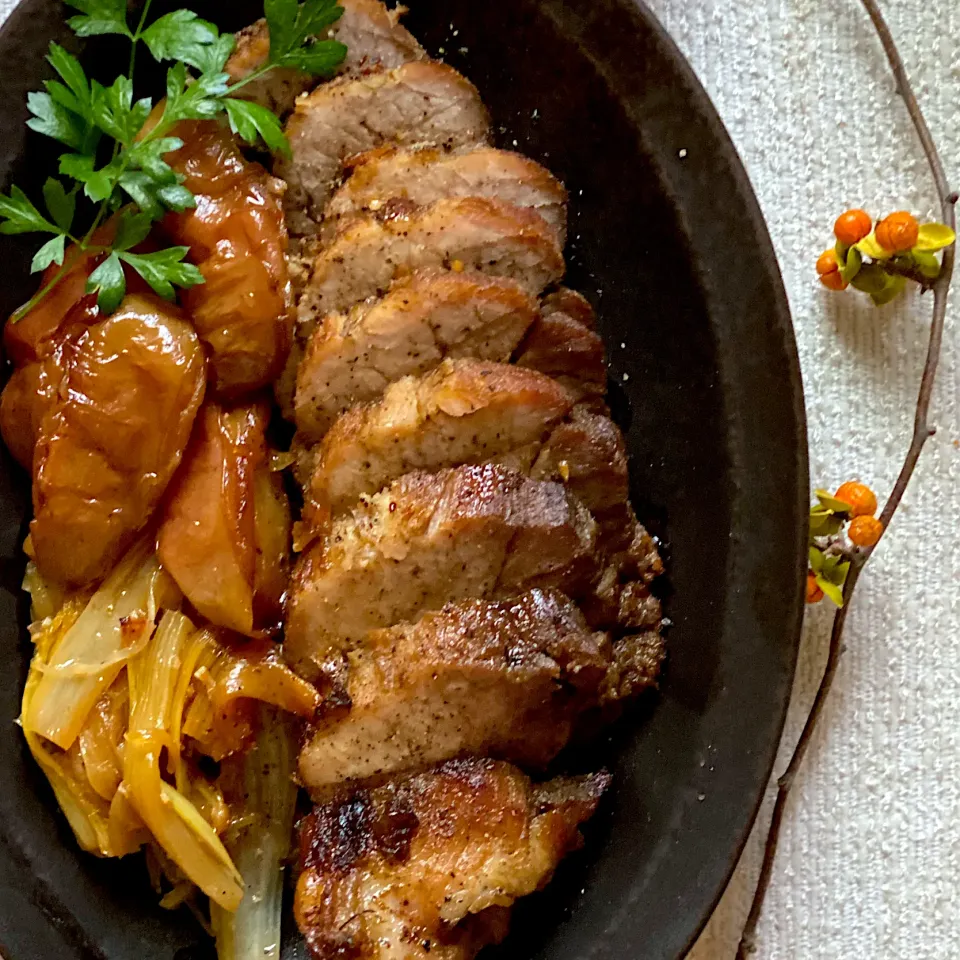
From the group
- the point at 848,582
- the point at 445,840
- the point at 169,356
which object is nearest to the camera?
the point at 445,840

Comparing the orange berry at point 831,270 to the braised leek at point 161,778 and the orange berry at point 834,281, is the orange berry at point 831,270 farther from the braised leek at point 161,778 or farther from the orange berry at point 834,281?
the braised leek at point 161,778

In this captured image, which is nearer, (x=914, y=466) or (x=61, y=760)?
(x=61, y=760)

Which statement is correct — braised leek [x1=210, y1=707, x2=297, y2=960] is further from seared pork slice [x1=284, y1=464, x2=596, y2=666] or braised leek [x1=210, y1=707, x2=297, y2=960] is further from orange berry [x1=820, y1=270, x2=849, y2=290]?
orange berry [x1=820, y1=270, x2=849, y2=290]

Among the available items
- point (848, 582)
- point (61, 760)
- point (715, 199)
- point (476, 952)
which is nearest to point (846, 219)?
point (715, 199)

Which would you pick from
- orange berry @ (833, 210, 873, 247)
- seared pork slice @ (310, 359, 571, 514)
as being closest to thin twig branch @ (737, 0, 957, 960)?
orange berry @ (833, 210, 873, 247)

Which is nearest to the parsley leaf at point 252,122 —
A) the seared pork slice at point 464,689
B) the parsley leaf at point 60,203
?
the parsley leaf at point 60,203

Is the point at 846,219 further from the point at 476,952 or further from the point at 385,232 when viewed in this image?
the point at 476,952
